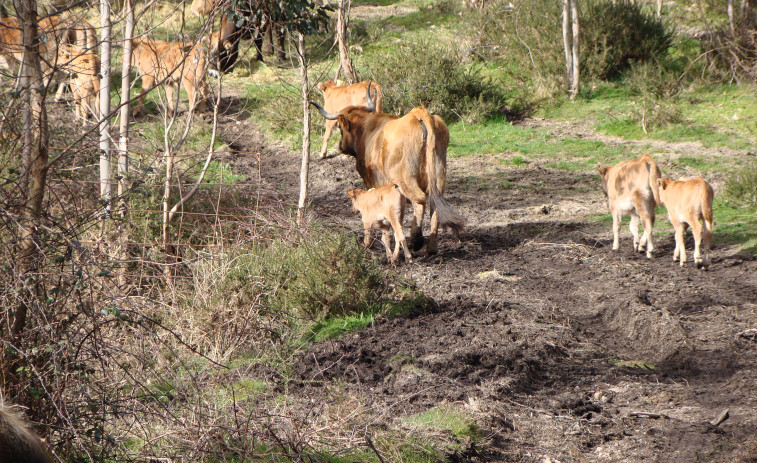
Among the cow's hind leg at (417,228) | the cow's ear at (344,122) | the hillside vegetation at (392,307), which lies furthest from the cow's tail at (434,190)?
the cow's ear at (344,122)

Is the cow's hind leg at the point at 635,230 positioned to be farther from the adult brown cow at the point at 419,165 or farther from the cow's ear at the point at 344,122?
the cow's ear at the point at 344,122

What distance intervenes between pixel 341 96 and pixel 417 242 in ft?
17.0

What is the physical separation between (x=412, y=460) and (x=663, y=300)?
4.31 metres

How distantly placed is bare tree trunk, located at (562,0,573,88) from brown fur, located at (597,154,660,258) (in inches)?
253

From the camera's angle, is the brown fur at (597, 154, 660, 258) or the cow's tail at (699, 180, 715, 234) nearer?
the cow's tail at (699, 180, 715, 234)

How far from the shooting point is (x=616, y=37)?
16.8 meters

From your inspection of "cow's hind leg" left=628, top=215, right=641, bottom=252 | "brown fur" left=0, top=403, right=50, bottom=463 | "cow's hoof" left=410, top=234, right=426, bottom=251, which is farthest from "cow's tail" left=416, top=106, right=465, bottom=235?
"brown fur" left=0, top=403, right=50, bottom=463

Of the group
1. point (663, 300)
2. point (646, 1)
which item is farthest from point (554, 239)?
point (646, 1)

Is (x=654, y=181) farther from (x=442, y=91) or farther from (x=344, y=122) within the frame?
(x=442, y=91)

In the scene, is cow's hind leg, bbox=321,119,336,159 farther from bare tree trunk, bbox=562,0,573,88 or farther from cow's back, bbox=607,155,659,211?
cow's back, bbox=607,155,659,211

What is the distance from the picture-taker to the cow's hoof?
1020 cm

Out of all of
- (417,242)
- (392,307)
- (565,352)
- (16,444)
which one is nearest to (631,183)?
(417,242)

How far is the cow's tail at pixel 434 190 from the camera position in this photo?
9.84 m

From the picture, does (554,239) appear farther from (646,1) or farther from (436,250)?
(646,1)
